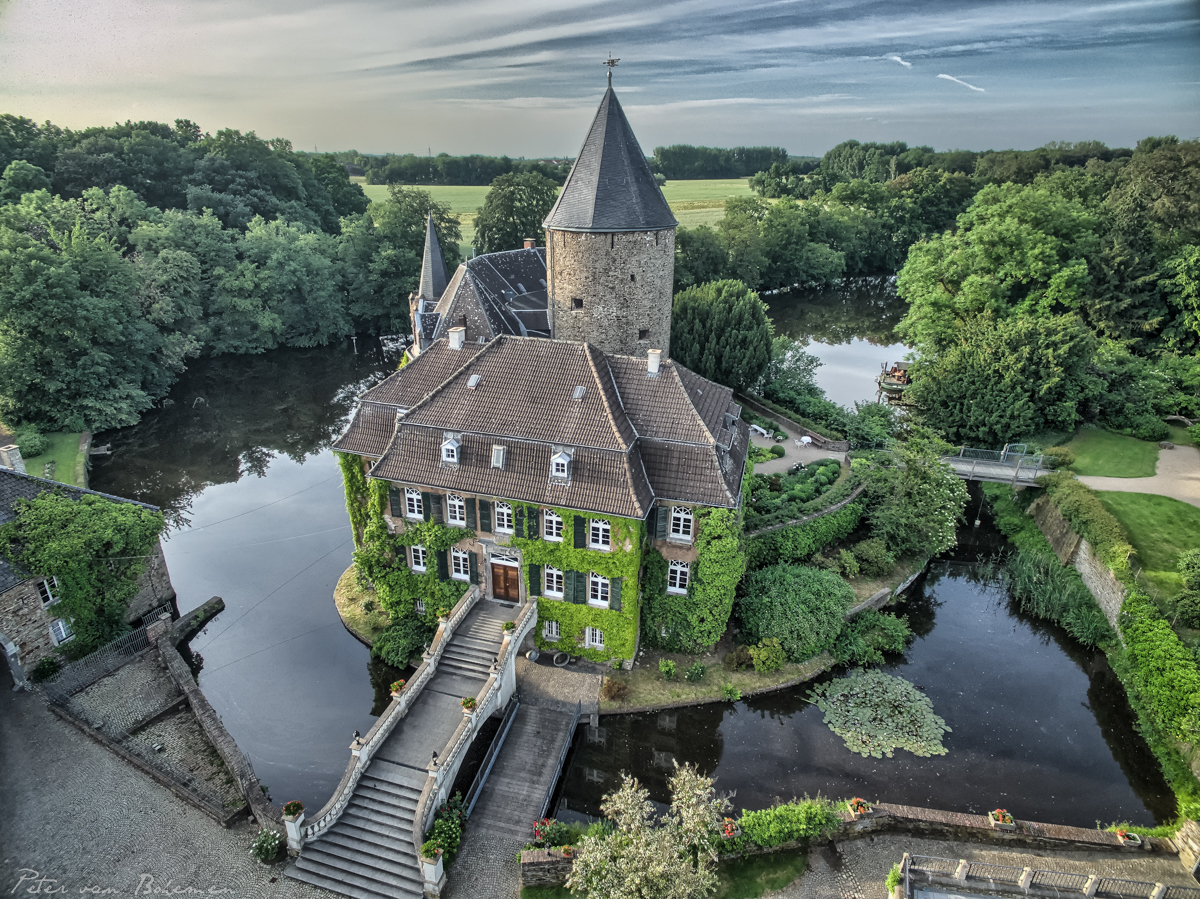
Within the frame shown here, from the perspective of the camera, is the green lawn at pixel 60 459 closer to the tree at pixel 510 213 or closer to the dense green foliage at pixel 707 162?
the tree at pixel 510 213

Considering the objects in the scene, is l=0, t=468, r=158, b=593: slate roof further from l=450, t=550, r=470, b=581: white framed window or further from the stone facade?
the stone facade

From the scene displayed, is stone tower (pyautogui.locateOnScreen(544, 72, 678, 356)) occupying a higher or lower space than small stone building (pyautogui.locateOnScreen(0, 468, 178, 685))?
higher

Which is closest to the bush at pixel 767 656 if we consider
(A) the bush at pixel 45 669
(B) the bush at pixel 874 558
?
(B) the bush at pixel 874 558

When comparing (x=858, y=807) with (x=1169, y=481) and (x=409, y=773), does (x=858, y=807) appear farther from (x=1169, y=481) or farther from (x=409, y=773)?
(x=1169, y=481)

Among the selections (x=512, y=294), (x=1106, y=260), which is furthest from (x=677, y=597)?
(x=1106, y=260)

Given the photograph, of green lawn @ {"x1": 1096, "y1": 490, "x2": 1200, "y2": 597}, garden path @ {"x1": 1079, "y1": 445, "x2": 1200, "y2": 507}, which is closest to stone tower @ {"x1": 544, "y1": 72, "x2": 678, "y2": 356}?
green lawn @ {"x1": 1096, "y1": 490, "x2": 1200, "y2": 597}

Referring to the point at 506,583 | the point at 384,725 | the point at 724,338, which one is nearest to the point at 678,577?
the point at 506,583
